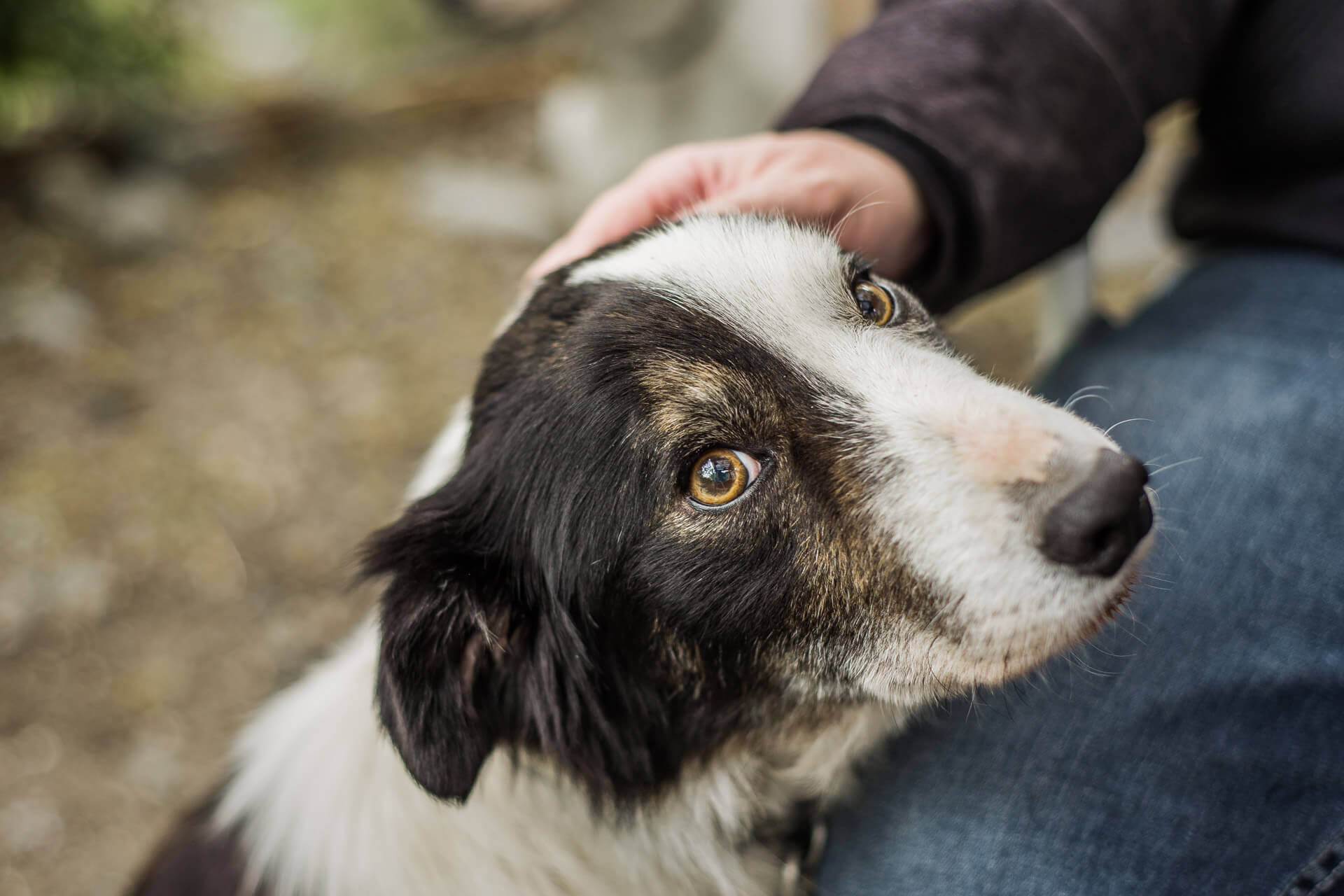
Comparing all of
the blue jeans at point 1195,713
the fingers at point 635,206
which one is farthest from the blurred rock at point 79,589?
the blue jeans at point 1195,713

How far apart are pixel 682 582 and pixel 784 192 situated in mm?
774

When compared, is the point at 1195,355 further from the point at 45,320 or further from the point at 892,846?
the point at 45,320

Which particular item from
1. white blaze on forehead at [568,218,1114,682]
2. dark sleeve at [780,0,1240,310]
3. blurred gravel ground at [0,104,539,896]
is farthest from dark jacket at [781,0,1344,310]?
blurred gravel ground at [0,104,539,896]

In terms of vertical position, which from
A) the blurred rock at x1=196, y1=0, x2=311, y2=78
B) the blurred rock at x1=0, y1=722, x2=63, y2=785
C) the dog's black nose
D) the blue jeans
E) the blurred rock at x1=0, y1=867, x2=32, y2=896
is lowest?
the blurred rock at x1=0, y1=867, x2=32, y2=896

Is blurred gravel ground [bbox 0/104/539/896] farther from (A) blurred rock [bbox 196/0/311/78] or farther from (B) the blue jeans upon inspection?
(B) the blue jeans

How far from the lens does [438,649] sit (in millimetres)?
1404

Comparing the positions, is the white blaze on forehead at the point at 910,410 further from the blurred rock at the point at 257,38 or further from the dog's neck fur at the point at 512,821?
the blurred rock at the point at 257,38

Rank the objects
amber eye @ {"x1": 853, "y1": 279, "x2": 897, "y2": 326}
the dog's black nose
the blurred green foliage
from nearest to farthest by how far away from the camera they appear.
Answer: the dog's black nose → amber eye @ {"x1": 853, "y1": 279, "x2": 897, "y2": 326} → the blurred green foliage

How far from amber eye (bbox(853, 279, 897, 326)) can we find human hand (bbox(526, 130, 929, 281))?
172 mm

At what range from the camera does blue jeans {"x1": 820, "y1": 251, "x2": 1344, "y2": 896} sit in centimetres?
138

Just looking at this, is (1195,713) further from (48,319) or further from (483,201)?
(48,319)

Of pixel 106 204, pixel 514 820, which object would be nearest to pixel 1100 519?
pixel 514 820

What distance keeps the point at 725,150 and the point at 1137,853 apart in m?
1.43

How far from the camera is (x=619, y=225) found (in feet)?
5.84
